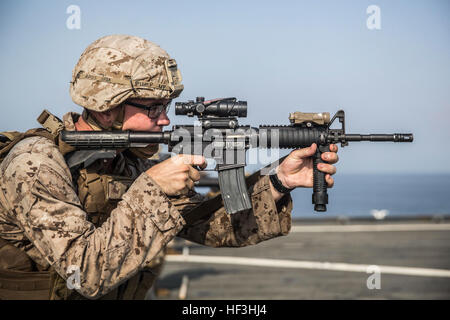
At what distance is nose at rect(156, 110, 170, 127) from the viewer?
5.26 metres

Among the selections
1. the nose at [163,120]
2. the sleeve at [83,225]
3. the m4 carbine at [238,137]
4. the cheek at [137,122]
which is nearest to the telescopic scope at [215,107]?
the m4 carbine at [238,137]

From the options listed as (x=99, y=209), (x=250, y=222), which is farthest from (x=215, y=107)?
(x=99, y=209)

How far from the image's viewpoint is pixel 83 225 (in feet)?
14.9

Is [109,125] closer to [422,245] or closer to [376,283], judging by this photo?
[376,283]

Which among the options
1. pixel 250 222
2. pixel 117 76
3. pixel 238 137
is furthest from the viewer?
pixel 250 222

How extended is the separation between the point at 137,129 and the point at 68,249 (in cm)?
126

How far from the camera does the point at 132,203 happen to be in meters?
4.66

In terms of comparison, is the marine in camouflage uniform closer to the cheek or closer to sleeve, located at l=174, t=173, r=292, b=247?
sleeve, located at l=174, t=173, r=292, b=247

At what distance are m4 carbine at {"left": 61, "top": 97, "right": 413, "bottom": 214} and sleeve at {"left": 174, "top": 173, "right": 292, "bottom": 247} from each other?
0.24 m

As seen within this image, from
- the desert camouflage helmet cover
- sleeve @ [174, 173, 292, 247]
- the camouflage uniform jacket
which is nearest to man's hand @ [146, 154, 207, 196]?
the camouflage uniform jacket

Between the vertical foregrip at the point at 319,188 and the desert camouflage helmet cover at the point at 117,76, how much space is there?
Answer: 53.0 inches

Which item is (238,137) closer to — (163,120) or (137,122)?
(163,120)

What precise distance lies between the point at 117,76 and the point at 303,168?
1790mm
